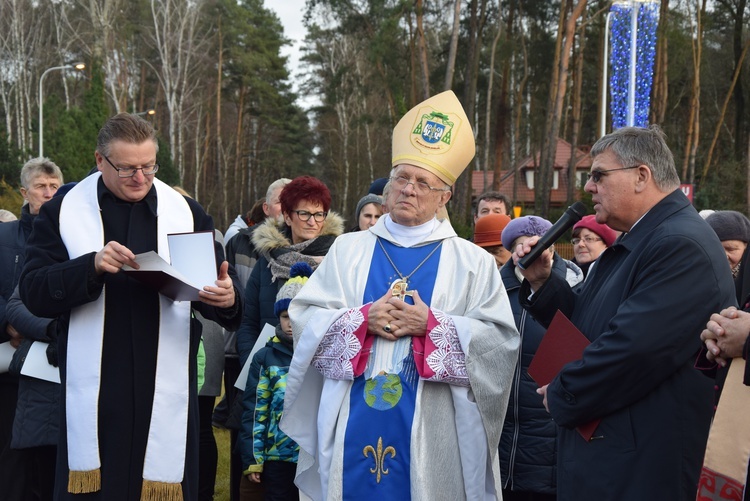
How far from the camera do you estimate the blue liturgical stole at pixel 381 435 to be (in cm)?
370

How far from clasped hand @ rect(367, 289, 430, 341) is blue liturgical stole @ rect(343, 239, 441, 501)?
132mm

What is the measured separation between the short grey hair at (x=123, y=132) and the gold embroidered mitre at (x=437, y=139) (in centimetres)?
120

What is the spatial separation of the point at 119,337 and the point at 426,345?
1.32 m

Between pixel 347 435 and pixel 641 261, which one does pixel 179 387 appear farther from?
pixel 641 261

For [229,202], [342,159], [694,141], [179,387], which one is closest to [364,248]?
[179,387]

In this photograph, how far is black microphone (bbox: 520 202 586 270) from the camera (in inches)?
131

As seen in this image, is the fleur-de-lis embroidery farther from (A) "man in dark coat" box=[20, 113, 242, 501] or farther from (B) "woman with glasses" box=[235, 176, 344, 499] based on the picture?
(B) "woman with glasses" box=[235, 176, 344, 499]

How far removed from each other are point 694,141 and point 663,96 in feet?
6.37

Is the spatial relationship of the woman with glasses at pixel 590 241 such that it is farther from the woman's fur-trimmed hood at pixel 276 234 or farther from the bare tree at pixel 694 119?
the bare tree at pixel 694 119

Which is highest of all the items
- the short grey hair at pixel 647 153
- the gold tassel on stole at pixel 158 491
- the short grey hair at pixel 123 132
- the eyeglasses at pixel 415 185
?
the short grey hair at pixel 123 132

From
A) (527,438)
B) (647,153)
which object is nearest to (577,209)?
(647,153)

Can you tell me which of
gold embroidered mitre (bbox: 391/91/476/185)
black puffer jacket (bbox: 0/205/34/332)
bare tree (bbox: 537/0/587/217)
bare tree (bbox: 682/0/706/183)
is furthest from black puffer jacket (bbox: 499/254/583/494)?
bare tree (bbox: 682/0/706/183)

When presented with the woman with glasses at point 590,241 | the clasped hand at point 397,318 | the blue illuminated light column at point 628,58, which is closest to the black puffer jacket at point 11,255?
the clasped hand at point 397,318

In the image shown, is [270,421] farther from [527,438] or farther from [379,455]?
[527,438]
